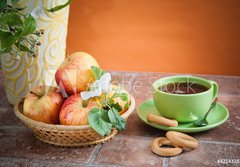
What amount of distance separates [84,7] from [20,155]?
1170 mm

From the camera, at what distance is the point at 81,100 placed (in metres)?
0.96

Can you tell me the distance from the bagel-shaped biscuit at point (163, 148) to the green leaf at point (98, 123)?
110 millimetres

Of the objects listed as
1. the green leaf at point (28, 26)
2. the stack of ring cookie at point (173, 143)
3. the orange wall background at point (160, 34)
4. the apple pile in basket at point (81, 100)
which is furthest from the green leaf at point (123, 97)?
the orange wall background at point (160, 34)

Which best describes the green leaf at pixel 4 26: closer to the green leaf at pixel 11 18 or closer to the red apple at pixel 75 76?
the green leaf at pixel 11 18

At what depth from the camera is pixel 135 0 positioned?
1.91 m

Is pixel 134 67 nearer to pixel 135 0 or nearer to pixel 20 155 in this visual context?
pixel 135 0

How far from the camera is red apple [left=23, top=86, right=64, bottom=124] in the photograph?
3.16ft

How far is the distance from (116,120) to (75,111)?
0.10 meters

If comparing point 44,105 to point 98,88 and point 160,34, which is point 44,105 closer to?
point 98,88

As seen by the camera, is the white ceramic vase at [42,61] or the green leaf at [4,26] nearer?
the green leaf at [4,26]

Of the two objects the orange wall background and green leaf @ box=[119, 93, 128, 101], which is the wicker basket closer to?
green leaf @ box=[119, 93, 128, 101]

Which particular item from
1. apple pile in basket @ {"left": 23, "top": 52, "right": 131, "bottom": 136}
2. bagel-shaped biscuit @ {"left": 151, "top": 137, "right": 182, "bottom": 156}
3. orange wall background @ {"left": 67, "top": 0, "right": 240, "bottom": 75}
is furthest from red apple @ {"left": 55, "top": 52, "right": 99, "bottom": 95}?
orange wall background @ {"left": 67, "top": 0, "right": 240, "bottom": 75}

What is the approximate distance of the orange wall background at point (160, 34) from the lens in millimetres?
1878

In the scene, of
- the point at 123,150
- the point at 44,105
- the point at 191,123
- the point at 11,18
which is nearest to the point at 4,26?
the point at 11,18
